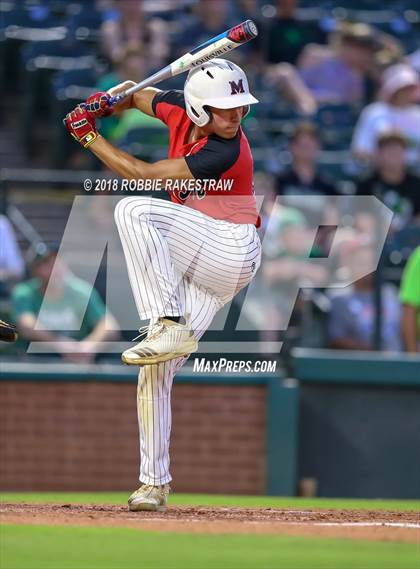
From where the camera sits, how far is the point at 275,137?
12047 mm

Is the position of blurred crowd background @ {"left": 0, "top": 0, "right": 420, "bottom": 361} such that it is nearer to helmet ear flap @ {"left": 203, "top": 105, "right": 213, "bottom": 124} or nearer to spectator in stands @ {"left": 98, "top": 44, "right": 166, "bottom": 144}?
spectator in stands @ {"left": 98, "top": 44, "right": 166, "bottom": 144}

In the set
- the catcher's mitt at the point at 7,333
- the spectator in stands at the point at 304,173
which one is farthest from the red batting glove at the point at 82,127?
the spectator in stands at the point at 304,173

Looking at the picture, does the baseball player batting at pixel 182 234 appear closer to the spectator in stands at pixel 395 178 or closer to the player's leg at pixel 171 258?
the player's leg at pixel 171 258

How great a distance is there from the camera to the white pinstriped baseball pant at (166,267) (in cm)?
636

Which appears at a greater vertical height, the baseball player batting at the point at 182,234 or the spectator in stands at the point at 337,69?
the spectator in stands at the point at 337,69

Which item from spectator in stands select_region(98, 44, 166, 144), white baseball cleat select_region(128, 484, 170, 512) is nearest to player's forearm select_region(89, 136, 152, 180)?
white baseball cleat select_region(128, 484, 170, 512)

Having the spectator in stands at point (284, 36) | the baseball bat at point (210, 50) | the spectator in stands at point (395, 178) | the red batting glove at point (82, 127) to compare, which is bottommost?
the red batting glove at point (82, 127)

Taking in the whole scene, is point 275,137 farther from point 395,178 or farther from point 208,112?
point 208,112

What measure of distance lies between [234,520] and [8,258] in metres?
4.15

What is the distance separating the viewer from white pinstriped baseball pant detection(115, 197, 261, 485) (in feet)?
20.9

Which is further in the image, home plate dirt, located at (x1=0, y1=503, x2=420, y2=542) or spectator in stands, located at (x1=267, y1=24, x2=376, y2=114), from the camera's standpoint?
spectator in stands, located at (x1=267, y1=24, x2=376, y2=114)

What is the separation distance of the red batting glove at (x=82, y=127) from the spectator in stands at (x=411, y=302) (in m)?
3.76

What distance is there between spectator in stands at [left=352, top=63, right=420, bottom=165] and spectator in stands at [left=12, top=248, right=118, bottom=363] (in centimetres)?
297

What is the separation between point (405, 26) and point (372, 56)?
123cm
